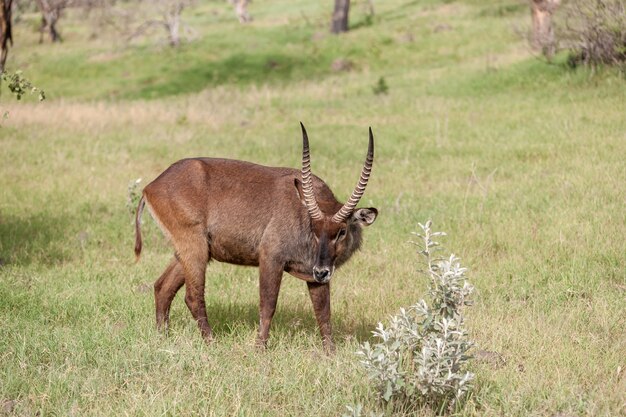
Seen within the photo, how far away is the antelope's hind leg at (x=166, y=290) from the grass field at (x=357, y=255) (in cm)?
22

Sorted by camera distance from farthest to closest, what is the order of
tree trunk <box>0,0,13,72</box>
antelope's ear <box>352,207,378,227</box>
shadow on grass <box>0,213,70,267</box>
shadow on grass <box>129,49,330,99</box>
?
shadow on grass <box>129,49,330,99</box>, tree trunk <box>0,0,13,72</box>, shadow on grass <box>0,213,70,267</box>, antelope's ear <box>352,207,378,227</box>

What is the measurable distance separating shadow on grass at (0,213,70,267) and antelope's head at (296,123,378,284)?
13.7ft

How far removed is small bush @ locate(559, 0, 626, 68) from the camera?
17.4 meters

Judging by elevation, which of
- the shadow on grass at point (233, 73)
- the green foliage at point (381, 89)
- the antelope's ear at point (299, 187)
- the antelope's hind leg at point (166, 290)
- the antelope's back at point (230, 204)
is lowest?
the shadow on grass at point (233, 73)

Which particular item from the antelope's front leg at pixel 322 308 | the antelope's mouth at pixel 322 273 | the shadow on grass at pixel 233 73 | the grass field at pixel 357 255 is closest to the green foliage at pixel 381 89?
the grass field at pixel 357 255

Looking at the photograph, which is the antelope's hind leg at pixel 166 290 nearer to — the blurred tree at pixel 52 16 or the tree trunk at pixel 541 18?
the tree trunk at pixel 541 18

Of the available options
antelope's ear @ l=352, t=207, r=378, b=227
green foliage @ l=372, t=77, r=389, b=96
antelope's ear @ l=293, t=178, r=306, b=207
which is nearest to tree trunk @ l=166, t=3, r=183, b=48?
green foliage @ l=372, t=77, r=389, b=96

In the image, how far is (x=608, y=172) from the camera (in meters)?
11.3

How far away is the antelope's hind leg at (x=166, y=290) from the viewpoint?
6.94 metres

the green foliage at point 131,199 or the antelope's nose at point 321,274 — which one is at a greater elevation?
the antelope's nose at point 321,274

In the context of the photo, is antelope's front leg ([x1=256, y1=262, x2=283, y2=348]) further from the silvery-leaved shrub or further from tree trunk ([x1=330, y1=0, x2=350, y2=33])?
tree trunk ([x1=330, y1=0, x2=350, y2=33])

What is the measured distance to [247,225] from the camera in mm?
6625

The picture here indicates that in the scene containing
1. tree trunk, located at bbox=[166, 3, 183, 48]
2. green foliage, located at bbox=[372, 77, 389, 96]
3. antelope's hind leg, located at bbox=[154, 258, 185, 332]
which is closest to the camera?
antelope's hind leg, located at bbox=[154, 258, 185, 332]

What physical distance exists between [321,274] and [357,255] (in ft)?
10.5
